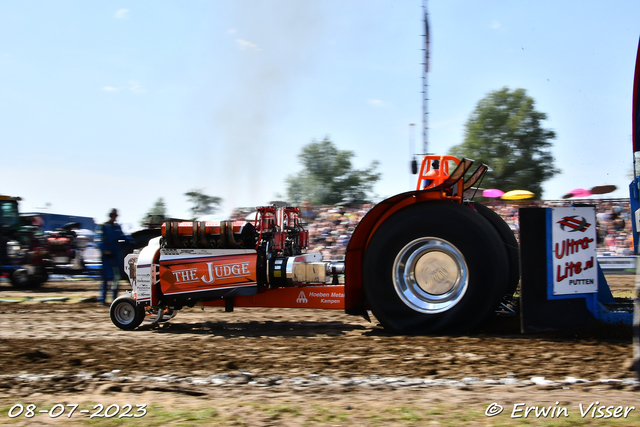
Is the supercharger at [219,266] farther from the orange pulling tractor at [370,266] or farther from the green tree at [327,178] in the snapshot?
the green tree at [327,178]

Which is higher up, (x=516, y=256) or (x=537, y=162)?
(x=537, y=162)

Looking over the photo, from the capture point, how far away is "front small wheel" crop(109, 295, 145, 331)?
245 inches

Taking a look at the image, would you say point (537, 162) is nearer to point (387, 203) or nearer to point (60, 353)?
point (387, 203)

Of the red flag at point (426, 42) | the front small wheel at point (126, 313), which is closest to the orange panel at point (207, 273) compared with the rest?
the front small wheel at point (126, 313)

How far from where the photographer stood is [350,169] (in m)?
40.0

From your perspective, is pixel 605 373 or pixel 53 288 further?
pixel 53 288

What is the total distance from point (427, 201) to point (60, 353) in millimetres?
3586

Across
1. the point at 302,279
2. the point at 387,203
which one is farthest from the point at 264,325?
the point at 387,203

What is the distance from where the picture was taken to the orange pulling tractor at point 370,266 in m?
4.94

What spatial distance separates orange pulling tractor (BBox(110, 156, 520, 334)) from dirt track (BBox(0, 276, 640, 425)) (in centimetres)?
33

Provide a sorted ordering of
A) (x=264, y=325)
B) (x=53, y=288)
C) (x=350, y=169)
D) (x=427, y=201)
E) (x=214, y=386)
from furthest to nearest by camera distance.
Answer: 1. (x=350, y=169)
2. (x=53, y=288)
3. (x=264, y=325)
4. (x=427, y=201)
5. (x=214, y=386)

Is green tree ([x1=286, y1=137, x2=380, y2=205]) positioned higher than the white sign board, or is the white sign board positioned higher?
green tree ([x1=286, y1=137, x2=380, y2=205])

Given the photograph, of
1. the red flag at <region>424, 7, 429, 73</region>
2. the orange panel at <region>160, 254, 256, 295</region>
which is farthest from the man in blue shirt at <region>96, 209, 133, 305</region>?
the red flag at <region>424, 7, 429, 73</region>

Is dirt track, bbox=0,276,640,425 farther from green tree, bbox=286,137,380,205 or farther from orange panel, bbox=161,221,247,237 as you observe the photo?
green tree, bbox=286,137,380,205
